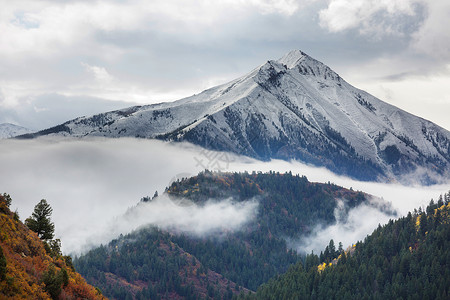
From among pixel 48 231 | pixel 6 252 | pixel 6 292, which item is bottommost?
pixel 6 292

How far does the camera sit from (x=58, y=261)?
86000 millimetres

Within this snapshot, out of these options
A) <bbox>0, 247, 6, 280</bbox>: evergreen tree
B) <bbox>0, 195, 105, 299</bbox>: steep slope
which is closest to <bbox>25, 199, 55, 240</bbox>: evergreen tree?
<bbox>0, 195, 105, 299</bbox>: steep slope

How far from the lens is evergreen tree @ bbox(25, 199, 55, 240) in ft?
314

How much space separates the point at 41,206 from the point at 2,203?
48.2ft

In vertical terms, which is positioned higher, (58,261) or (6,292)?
(58,261)

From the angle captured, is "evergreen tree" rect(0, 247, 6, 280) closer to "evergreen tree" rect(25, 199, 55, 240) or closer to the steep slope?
the steep slope

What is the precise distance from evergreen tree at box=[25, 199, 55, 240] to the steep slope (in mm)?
9369

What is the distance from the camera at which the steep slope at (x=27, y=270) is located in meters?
63.7

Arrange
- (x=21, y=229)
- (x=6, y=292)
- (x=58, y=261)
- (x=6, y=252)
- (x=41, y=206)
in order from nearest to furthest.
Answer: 1. (x=6, y=292)
2. (x=6, y=252)
3. (x=21, y=229)
4. (x=58, y=261)
5. (x=41, y=206)

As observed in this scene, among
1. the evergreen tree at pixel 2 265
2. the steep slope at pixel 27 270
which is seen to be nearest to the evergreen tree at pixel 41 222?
the steep slope at pixel 27 270

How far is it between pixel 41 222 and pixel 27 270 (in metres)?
25.5

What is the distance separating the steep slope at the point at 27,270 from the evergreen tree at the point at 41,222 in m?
9.37

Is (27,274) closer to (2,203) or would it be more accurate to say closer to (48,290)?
(48,290)

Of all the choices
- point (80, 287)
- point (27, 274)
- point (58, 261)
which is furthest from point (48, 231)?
point (27, 274)
